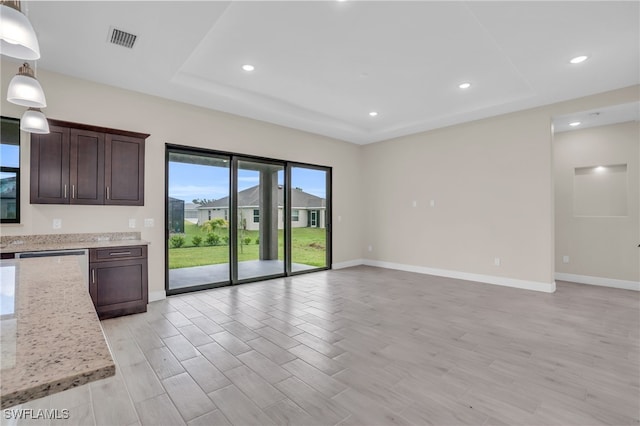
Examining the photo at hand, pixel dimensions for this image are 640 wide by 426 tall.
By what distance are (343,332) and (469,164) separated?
4.34 metres

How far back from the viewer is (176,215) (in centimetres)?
488

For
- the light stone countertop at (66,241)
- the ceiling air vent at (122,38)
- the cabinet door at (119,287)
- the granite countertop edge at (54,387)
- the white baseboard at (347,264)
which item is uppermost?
the ceiling air vent at (122,38)

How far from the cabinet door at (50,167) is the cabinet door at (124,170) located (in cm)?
42

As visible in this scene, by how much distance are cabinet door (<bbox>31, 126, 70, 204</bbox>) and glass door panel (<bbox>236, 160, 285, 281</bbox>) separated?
2375 mm

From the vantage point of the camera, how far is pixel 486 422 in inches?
75.4

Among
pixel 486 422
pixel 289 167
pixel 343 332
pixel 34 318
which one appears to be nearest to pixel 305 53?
pixel 289 167

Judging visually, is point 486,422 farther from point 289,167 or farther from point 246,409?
point 289,167

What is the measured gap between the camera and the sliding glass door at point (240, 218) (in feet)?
16.3

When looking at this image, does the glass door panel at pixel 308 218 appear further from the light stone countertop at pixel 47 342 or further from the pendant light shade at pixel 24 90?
the light stone countertop at pixel 47 342

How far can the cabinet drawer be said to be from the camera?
142 inches

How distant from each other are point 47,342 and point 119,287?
355 centimetres

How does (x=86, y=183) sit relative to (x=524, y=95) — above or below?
below

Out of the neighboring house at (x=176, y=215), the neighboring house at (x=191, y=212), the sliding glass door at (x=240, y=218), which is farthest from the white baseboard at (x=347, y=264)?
the neighboring house at (x=176, y=215)

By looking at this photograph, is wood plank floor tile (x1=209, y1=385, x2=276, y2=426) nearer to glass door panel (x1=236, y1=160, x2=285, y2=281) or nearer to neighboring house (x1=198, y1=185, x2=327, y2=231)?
glass door panel (x1=236, y1=160, x2=285, y2=281)
